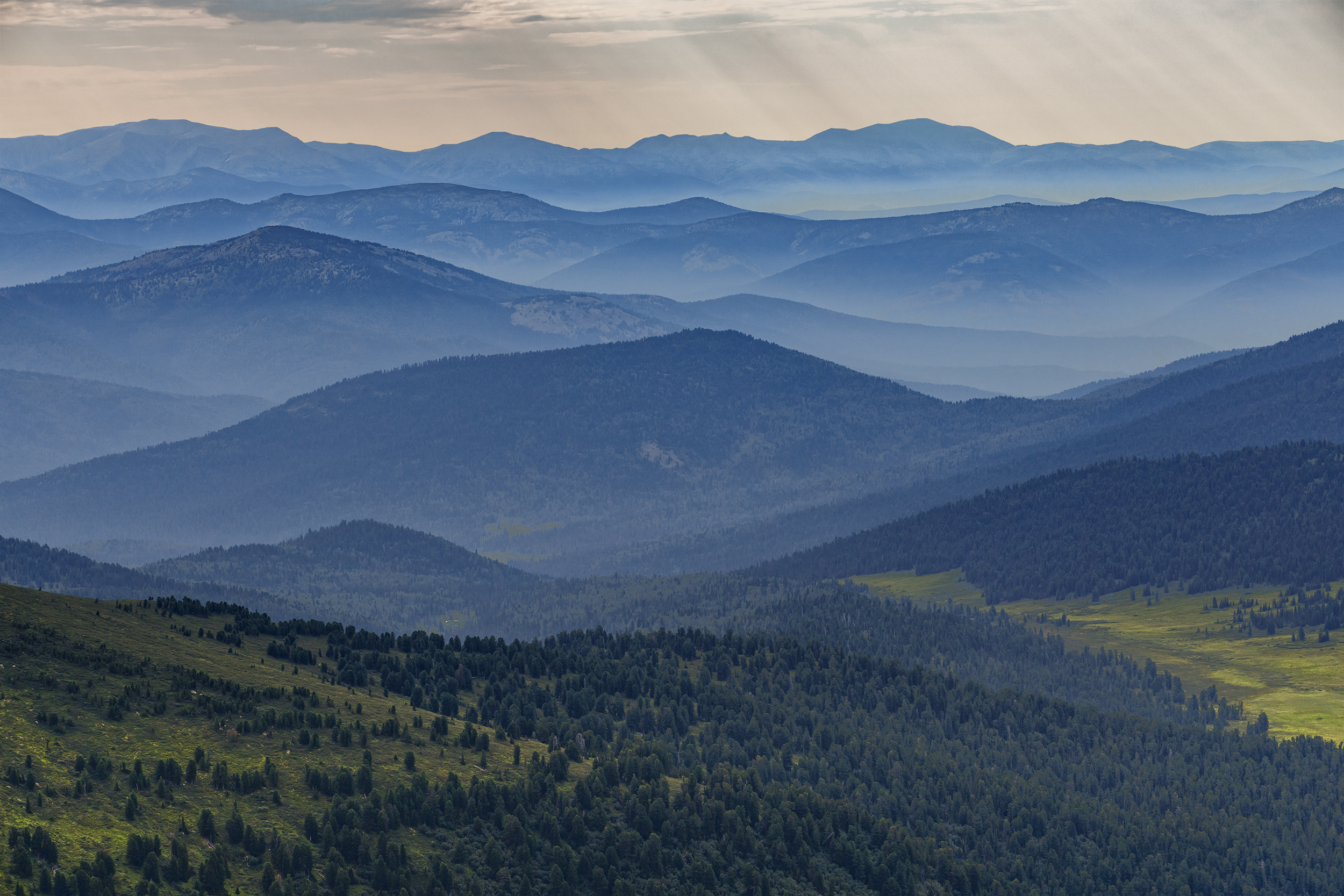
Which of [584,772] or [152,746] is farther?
[584,772]

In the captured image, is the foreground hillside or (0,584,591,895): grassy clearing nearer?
(0,584,591,895): grassy clearing

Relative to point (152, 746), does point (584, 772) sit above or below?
below

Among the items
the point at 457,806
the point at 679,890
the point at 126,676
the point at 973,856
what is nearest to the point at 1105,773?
the point at 973,856

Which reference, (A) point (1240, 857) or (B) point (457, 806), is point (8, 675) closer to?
(B) point (457, 806)

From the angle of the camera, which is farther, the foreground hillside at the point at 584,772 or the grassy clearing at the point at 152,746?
the foreground hillside at the point at 584,772
